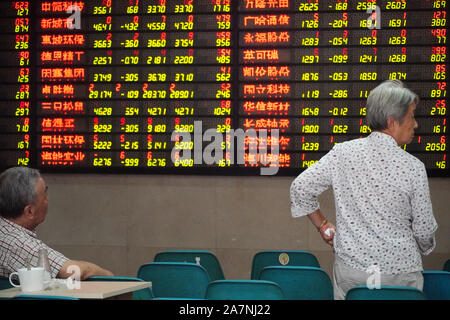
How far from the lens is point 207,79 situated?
5.95 metres

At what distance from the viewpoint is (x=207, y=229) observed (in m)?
6.21

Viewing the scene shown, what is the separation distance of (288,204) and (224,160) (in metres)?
0.76

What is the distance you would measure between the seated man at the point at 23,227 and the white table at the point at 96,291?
20 centimetres

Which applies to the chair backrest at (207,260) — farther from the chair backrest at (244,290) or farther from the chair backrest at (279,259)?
the chair backrest at (244,290)

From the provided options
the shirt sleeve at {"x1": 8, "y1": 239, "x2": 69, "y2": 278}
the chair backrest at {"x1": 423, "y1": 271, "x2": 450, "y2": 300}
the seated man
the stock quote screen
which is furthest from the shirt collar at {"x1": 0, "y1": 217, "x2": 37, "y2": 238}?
the stock quote screen

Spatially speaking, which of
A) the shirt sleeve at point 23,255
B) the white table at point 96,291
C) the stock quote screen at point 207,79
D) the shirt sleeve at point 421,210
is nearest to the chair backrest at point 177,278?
the white table at point 96,291

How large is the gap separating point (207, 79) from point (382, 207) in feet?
10.9

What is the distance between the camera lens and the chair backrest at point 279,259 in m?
4.40

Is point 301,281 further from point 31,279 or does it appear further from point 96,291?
point 31,279

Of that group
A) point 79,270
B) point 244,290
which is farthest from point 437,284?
point 79,270

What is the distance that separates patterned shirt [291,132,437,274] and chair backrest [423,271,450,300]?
0.98 ft

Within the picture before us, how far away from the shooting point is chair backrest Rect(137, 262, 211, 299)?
11.8 ft

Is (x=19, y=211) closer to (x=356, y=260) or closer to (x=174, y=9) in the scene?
(x=356, y=260)
